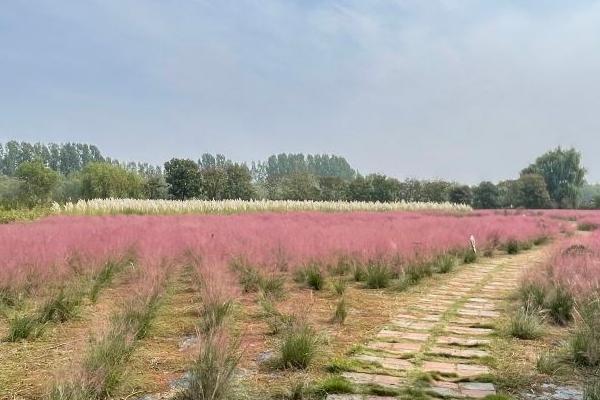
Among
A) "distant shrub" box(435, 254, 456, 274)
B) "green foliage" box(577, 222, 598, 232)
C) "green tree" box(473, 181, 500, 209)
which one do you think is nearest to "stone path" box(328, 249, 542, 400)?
"distant shrub" box(435, 254, 456, 274)

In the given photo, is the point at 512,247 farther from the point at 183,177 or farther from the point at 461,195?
the point at 461,195

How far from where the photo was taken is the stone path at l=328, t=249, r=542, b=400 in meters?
3.06

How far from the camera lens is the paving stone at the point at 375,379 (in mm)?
3043

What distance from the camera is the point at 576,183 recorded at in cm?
6034

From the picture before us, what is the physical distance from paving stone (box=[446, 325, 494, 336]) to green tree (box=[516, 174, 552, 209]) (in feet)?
173

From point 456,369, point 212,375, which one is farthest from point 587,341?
point 212,375

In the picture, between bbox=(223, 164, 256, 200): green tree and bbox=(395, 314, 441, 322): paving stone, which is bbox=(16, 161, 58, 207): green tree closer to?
bbox=(223, 164, 256, 200): green tree

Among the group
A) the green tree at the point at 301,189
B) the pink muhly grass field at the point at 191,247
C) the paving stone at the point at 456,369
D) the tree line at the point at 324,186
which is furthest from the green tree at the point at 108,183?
the paving stone at the point at 456,369

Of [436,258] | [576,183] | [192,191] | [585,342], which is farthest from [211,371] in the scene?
[576,183]

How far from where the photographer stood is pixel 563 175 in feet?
198

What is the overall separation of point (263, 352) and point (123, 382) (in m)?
1.15

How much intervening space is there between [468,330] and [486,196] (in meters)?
52.8

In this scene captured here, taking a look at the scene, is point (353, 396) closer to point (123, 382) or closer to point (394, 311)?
point (123, 382)

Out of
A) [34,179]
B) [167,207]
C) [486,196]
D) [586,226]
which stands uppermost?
[34,179]
